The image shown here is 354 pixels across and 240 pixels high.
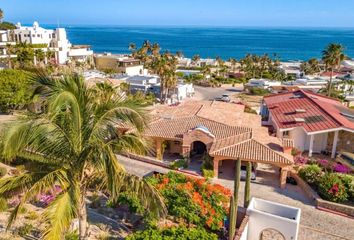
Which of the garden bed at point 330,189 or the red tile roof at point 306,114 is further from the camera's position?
the red tile roof at point 306,114

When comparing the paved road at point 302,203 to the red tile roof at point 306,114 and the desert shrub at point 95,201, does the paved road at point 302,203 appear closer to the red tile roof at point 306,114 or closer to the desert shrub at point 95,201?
the desert shrub at point 95,201

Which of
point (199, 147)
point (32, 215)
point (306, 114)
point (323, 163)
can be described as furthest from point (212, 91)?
point (32, 215)

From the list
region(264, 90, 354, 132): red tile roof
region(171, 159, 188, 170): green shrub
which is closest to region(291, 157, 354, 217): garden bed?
region(264, 90, 354, 132): red tile roof

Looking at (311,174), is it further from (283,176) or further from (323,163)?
(323,163)

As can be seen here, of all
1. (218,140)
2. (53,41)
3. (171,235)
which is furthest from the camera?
(53,41)

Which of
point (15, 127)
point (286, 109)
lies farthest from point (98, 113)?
point (286, 109)

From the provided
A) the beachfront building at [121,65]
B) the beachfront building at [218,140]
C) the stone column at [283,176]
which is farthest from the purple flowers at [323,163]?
the beachfront building at [121,65]

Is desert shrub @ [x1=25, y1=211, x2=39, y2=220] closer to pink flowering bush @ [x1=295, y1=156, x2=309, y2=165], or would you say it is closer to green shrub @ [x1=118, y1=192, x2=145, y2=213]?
green shrub @ [x1=118, y1=192, x2=145, y2=213]
